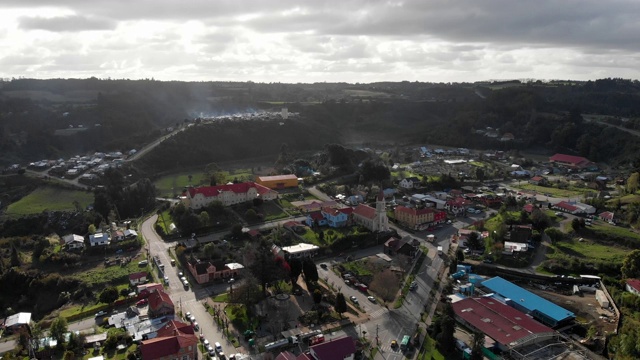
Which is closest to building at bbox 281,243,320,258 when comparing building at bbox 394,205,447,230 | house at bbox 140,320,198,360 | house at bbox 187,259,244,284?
house at bbox 187,259,244,284

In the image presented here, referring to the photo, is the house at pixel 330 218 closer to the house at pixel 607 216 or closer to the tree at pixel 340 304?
the tree at pixel 340 304

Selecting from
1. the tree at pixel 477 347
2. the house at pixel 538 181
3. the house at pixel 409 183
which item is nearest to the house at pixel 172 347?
the tree at pixel 477 347

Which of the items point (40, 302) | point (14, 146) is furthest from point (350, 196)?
point (14, 146)

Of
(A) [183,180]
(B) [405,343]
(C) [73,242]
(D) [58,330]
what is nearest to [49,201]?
(A) [183,180]

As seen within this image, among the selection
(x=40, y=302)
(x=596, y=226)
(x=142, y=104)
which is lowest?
(x=40, y=302)

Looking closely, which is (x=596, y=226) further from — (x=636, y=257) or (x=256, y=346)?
(x=256, y=346)

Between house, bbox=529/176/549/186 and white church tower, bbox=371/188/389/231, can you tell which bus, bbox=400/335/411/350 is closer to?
white church tower, bbox=371/188/389/231

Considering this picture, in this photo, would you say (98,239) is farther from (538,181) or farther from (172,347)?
(538,181)
